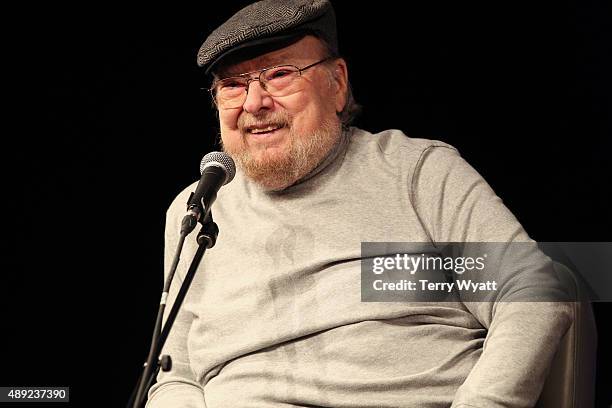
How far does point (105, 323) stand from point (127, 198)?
17.0 inches

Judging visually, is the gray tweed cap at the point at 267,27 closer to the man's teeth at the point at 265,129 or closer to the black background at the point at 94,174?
the man's teeth at the point at 265,129

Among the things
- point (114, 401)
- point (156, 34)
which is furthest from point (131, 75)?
point (114, 401)

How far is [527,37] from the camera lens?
249cm

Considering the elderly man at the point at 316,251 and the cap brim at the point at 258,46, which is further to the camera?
the cap brim at the point at 258,46

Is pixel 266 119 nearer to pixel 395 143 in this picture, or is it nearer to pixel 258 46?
pixel 258 46

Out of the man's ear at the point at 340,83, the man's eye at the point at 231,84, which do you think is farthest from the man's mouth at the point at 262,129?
the man's ear at the point at 340,83

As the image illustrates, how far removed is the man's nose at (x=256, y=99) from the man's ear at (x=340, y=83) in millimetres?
240

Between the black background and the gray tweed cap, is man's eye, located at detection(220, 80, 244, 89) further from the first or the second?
the black background

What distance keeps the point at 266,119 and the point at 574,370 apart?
1.00 m

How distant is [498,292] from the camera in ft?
6.56

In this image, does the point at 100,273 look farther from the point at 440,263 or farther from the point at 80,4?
the point at 440,263

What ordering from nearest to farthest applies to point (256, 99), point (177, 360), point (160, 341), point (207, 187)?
point (160, 341) < point (207, 187) < point (256, 99) < point (177, 360)

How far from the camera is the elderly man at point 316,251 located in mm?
2018

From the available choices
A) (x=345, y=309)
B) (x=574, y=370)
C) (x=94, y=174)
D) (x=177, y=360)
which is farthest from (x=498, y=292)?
(x=94, y=174)
